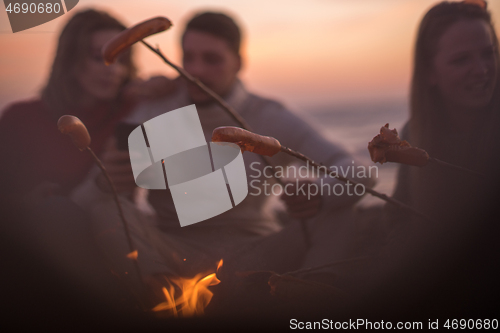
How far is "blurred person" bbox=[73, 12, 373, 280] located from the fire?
27 millimetres

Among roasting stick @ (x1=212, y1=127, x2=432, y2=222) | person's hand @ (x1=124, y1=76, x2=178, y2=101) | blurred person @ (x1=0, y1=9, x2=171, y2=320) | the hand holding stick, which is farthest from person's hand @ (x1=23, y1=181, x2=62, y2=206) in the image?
the hand holding stick

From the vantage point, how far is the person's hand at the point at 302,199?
3.11 ft

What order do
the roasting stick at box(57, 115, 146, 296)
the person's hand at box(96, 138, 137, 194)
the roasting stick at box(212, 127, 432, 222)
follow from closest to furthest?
the roasting stick at box(212, 127, 432, 222) → the roasting stick at box(57, 115, 146, 296) → the person's hand at box(96, 138, 137, 194)

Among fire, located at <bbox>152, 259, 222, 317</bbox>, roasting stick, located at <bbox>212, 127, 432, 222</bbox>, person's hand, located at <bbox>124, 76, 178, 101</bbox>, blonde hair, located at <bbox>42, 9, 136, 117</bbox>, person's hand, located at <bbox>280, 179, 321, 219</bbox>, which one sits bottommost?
fire, located at <bbox>152, 259, 222, 317</bbox>

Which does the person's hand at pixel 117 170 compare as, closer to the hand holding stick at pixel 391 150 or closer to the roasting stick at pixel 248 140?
the roasting stick at pixel 248 140

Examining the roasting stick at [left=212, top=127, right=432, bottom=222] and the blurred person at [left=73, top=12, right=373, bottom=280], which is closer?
the roasting stick at [left=212, top=127, right=432, bottom=222]

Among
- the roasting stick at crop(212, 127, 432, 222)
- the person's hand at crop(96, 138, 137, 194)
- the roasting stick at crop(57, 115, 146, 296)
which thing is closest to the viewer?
the roasting stick at crop(212, 127, 432, 222)

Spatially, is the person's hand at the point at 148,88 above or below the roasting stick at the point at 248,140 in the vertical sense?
above

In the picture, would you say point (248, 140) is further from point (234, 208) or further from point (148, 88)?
point (148, 88)

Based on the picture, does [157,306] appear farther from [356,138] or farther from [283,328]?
[356,138]

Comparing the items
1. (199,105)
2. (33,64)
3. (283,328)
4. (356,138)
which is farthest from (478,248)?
(33,64)

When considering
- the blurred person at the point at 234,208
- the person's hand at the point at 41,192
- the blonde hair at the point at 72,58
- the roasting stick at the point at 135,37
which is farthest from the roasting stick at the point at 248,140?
the person's hand at the point at 41,192

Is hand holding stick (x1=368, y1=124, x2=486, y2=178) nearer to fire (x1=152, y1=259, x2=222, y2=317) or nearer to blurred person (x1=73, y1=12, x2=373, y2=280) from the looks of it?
blurred person (x1=73, y1=12, x2=373, y2=280)

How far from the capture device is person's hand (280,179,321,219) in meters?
0.95
